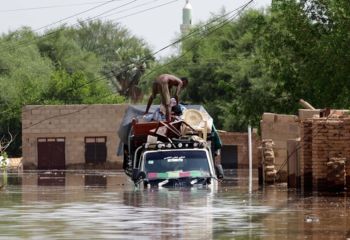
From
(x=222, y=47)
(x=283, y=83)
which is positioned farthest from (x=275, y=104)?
(x=222, y=47)

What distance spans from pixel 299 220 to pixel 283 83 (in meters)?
27.0

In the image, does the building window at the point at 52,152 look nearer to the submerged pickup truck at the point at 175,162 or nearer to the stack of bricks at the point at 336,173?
the submerged pickup truck at the point at 175,162

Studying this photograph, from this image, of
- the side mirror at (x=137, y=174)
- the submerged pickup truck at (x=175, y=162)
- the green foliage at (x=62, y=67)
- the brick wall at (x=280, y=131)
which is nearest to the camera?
the submerged pickup truck at (x=175, y=162)

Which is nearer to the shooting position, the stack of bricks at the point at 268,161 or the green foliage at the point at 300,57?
the green foliage at the point at 300,57

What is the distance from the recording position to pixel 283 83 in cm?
4950

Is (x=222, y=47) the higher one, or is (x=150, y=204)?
(x=222, y=47)

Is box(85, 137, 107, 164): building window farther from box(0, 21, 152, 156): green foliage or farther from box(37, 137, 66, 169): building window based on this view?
box(0, 21, 152, 156): green foliage

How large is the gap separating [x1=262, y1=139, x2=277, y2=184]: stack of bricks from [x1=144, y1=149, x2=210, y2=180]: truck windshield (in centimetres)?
876

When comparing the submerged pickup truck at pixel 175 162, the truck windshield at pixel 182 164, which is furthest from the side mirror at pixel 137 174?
the truck windshield at pixel 182 164

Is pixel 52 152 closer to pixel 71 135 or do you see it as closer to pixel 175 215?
pixel 71 135

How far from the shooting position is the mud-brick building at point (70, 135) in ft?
258

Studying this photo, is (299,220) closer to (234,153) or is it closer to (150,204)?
(150,204)

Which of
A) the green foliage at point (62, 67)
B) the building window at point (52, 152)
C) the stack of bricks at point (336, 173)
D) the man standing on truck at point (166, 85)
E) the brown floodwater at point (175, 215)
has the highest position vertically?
the green foliage at point (62, 67)

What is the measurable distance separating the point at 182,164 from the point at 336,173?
4334mm
